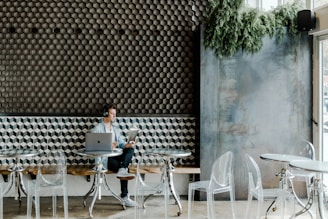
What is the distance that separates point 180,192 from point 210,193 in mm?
1870

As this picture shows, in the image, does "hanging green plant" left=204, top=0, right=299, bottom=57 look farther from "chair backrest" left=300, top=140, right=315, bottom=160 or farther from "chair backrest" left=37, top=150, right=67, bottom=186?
"chair backrest" left=37, top=150, right=67, bottom=186

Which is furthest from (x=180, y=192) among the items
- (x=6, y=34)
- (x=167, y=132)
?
(x=6, y=34)

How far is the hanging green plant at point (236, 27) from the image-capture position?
7004 mm

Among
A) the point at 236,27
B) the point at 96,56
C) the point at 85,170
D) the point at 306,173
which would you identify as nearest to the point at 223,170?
the point at 306,173

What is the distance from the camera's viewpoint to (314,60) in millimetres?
7219

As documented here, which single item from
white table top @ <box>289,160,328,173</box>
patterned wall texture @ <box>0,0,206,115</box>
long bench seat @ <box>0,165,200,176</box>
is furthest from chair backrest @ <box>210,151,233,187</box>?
patterned wall texture @ <box>0,0,206,115</box>

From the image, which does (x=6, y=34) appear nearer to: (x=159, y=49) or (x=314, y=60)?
(x=159, y=49)

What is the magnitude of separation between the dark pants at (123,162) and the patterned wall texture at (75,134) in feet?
1.94

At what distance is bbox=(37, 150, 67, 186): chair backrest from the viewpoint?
5816 mm

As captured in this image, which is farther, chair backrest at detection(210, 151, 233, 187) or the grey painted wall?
the grey painted wall

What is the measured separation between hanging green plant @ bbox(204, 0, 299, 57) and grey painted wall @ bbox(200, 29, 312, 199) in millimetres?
138

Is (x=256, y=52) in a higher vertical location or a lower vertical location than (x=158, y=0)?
lower

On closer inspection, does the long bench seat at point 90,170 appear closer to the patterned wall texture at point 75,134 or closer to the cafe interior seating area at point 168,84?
the cafe interior seating area at point 168,84

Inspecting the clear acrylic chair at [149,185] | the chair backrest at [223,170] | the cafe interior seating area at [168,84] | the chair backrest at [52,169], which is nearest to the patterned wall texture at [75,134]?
the cafe interior seating area at [168,84]
